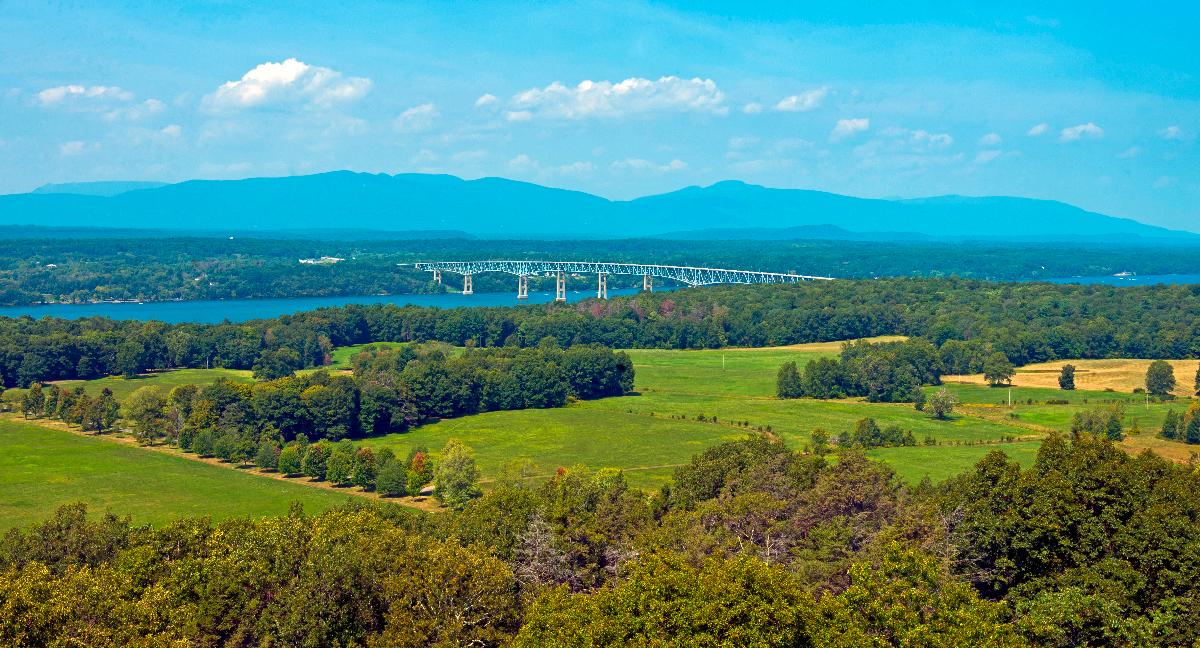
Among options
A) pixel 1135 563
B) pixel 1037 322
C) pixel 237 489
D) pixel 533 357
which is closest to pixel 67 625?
pixel 1135 563

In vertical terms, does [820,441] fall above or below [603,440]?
above

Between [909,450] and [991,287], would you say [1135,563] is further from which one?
[991,287]

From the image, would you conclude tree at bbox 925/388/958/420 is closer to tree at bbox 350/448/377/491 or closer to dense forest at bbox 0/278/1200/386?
dense forest at bbox 0/278/1200/386

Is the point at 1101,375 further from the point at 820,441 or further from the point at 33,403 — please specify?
Answer: the point at 33,403

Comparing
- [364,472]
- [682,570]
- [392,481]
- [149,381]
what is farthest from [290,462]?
[682,570]

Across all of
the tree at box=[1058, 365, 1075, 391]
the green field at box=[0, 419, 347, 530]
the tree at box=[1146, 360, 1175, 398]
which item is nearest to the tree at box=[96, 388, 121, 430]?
the green field at box=[0, 419, 347, 530]
